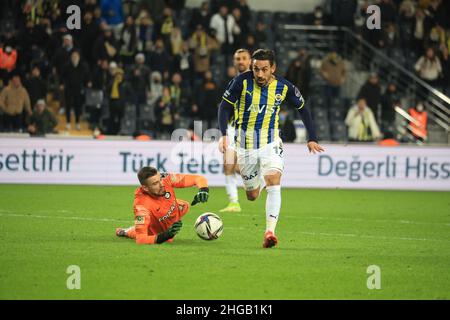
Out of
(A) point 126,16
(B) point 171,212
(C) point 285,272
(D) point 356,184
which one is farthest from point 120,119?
(C) point 285,272

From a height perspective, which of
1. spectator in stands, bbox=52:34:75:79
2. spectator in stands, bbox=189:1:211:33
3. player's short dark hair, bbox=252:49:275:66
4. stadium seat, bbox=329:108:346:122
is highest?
spectator in stands, bbox=189:1:211:33

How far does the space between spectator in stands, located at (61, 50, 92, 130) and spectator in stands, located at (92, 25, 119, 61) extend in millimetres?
709

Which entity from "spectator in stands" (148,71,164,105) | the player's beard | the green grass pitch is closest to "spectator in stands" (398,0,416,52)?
"spectator in stands" (148,71,164,105)

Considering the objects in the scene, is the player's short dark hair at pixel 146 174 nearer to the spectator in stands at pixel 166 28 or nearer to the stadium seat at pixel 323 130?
the spectator in stands at pixel 166 28

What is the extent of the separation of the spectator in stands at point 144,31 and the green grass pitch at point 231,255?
30.1 feet

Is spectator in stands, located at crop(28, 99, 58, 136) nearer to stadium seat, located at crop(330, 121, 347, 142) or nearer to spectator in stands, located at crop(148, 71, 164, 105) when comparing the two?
spectator in stands, located at crop(148, 71, 164, 105)

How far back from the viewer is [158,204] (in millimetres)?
10812

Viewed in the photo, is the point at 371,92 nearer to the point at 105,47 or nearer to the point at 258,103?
the point at 105,47

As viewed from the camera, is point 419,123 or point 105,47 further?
point 419,123

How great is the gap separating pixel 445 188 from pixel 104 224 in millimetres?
11275

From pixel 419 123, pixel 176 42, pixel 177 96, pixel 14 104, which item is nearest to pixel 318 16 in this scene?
pixel 419 123

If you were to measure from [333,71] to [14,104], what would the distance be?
8891 millimetres

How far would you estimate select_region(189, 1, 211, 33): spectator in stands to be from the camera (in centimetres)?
2600

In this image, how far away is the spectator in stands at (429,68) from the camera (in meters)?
27.2
